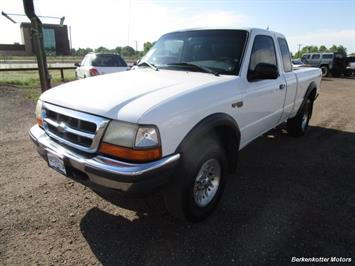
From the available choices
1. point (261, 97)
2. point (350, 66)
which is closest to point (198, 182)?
point (261, 97)

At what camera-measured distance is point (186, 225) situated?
304cm

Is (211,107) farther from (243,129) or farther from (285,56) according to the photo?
(285,56)

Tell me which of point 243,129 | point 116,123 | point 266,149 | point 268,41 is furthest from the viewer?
point 266,149

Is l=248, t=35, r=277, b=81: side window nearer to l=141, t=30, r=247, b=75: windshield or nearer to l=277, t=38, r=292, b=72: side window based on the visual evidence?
l=141, t=30, r=247, b=75: windshield

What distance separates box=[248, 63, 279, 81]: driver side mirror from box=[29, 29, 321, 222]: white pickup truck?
13mm

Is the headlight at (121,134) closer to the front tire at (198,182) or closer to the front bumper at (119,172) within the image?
the front bumper at (119,172)

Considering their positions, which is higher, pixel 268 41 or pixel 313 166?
pixel 268 41

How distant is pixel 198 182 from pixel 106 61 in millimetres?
9284

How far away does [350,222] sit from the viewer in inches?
123

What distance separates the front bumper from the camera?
2.28 metres

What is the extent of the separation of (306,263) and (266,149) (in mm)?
2933

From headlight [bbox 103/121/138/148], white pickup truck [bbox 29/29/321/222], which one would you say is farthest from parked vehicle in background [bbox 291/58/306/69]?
headlight [bbox 103/121/138/148]

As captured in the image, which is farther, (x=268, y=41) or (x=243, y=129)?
(x=268, y=41)

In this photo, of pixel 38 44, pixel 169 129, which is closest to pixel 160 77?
pixel 169 129
